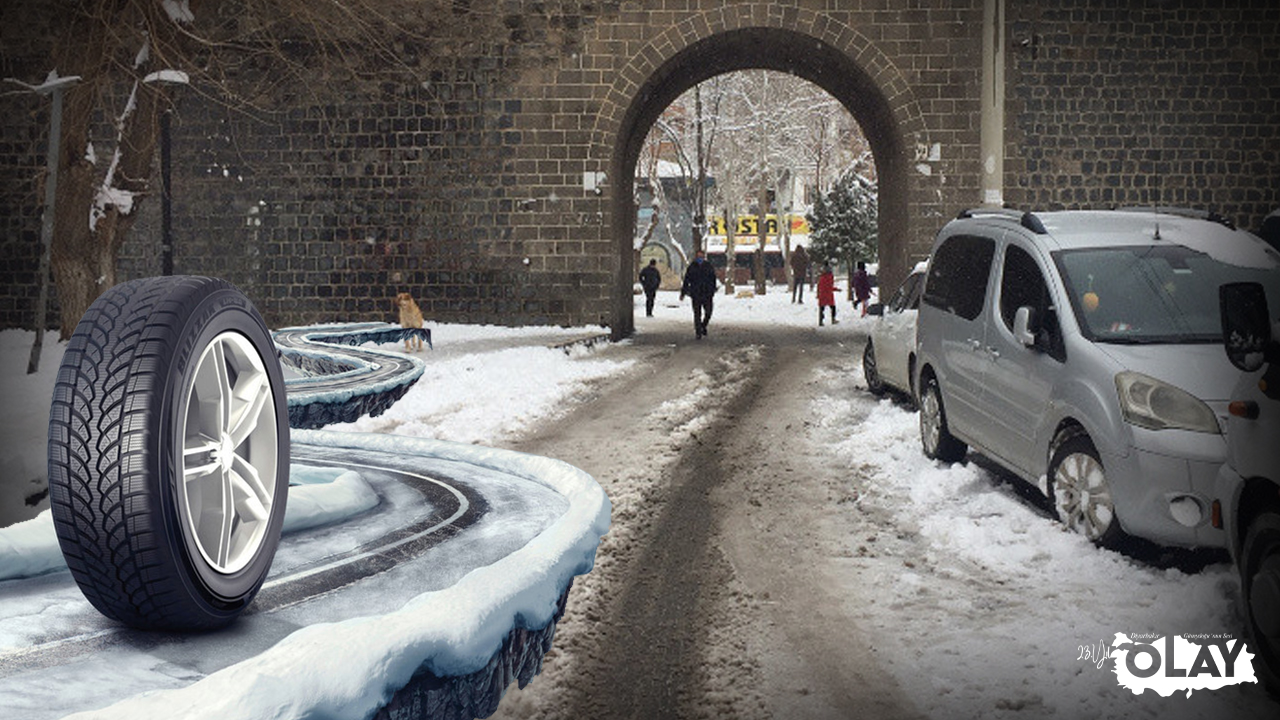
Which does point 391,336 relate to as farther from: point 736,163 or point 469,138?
point 736,163

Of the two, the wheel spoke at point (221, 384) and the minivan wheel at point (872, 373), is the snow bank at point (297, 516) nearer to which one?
the wheel spoke at point (221, 384)

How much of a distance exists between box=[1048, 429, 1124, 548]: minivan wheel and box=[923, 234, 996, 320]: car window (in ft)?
5.89

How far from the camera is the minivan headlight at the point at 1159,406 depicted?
5.92 m

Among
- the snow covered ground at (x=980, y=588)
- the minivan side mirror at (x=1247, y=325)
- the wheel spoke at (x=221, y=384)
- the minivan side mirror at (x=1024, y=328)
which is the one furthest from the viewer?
the minivan side mirror at (x=1024, y=328)

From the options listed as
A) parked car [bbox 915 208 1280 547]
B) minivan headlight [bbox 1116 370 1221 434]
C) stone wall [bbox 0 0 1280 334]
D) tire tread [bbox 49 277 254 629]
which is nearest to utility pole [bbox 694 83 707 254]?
stone wall [bbox 0 0 1280 334]

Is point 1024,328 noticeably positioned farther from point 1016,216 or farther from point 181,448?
point 181,448

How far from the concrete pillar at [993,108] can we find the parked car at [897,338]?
123 centimetres

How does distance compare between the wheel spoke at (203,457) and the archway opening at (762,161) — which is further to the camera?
the archway opening at (762,161)

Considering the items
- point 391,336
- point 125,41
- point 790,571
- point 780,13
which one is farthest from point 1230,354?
point 780,13

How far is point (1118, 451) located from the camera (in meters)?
6.17

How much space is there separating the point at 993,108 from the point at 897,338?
7.97 feet

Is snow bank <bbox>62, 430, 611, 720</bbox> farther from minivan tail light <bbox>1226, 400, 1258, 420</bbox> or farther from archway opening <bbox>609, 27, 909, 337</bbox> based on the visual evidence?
archway opening <bbox>609, 27, 909, 337</bbox>

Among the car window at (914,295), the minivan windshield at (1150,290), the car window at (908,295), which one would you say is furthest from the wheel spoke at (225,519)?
the car window at (914,295)

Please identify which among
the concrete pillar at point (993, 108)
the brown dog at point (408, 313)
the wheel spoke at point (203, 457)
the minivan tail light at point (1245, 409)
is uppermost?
the concrete pillar at point (993, 108)
